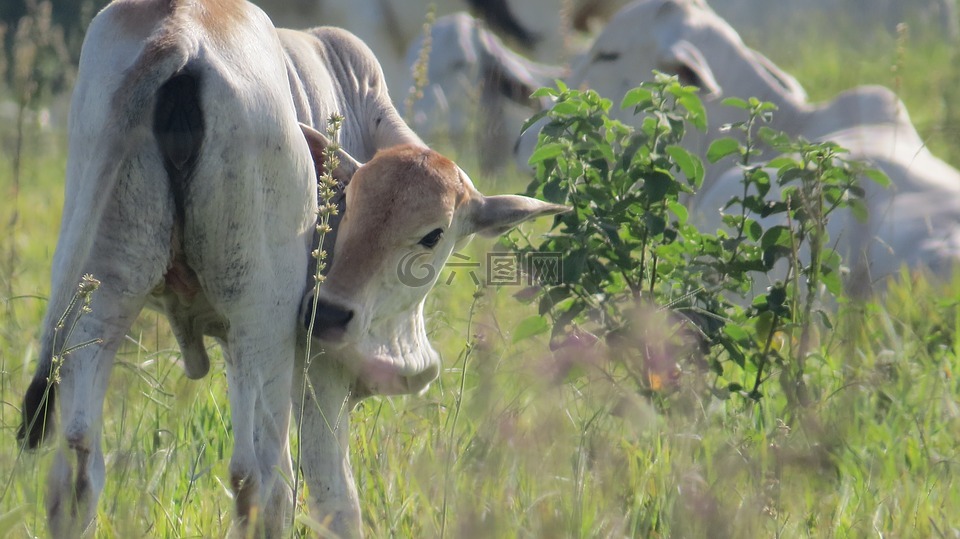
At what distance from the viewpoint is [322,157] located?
3.12 meters

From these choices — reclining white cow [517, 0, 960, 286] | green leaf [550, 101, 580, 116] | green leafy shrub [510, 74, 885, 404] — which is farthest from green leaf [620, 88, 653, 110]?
reclining white cow [517, 0, 960, 286]

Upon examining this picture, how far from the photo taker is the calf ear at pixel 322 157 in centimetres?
300

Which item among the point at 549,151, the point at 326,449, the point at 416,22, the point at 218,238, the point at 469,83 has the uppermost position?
the point at 416,22

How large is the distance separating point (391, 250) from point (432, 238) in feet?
0.45

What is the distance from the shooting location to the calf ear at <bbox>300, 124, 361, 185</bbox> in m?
3.00

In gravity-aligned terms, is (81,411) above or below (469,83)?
below

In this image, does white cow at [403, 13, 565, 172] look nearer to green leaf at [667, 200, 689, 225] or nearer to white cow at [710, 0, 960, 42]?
white cow at [710, 0, 960, 42]

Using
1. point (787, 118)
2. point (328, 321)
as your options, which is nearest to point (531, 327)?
point (328, 321)

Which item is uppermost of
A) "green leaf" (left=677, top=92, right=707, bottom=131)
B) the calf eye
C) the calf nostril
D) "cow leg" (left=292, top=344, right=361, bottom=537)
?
"green leaf" (left=677, top=92, right=707, bottom=131)

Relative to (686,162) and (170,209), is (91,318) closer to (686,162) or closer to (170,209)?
(170,209)

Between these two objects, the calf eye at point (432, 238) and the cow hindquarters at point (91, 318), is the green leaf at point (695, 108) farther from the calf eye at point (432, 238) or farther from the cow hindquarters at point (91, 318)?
the cow hindquarters at point (91, 318)

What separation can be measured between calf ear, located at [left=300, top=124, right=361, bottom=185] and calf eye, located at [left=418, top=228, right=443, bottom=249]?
27 centimetres

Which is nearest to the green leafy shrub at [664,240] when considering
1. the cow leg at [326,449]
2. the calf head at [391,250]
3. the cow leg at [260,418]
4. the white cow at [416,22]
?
the calf head at [391,250]

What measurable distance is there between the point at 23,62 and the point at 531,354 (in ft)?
7.41
